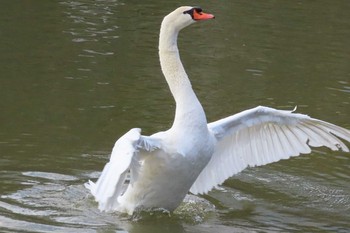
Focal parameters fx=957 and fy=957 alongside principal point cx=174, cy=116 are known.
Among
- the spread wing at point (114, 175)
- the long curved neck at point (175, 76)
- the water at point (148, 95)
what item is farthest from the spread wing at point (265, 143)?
the spread wing at point (114, 175)

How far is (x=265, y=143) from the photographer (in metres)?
10.2

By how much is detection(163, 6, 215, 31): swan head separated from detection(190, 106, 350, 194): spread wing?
4.50 ft

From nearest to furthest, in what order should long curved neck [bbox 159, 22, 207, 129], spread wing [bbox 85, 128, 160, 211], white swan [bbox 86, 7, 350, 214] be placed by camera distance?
1. spread wing [bbox 85, 128, 160, 211]
2. white swan [bbox 86, 7, 350, 214]
3. long curved neck [bbox 159, 22, 207, 129]

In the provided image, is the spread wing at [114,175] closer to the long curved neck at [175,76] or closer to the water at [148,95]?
the long curved neck at [175,76]

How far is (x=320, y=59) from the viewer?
17.0 metres

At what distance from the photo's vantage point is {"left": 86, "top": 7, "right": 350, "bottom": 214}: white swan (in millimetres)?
8602

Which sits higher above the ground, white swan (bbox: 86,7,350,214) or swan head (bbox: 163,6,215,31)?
swan head (bbox: 163,6,215,31)

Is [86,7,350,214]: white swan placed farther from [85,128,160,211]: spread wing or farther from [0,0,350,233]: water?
[0,0,350,233]: water

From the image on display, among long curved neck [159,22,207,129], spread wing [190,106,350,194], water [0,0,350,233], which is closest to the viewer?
long curved neck [159,22,207,129]

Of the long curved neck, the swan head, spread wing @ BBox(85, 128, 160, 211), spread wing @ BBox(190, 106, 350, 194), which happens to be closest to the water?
spread wing @ BBox(190, 106, 350, 194)

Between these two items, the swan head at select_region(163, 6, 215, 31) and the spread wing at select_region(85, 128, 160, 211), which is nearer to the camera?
the spread wing at select_region(85, 128, 160, 211)

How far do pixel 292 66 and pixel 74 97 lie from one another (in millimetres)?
4603

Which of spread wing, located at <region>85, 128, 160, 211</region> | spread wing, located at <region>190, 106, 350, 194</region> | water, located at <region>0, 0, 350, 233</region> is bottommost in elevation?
water, located at <region>0, 0, 350, 233</region>

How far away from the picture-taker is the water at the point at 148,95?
9.59 m
